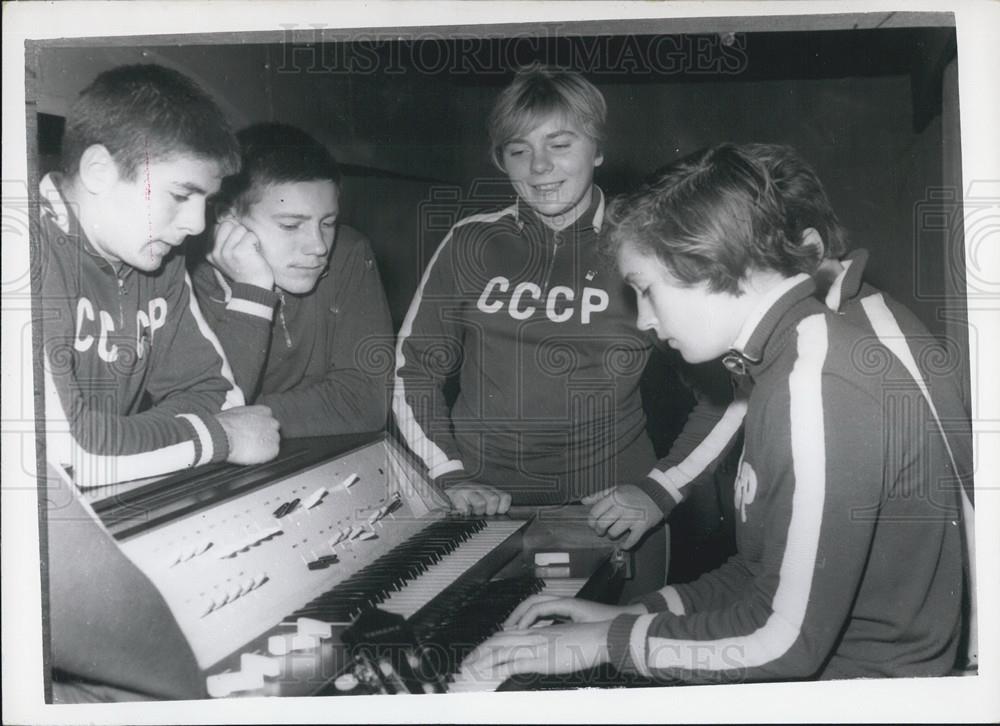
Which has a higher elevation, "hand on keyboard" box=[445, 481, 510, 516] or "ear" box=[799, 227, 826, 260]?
"ear" box=[799, 227, 826, 260]

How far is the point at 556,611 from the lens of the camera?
6.06ft

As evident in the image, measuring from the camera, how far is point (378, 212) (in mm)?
2049

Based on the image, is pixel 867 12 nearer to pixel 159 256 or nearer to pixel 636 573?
pixel 636 573

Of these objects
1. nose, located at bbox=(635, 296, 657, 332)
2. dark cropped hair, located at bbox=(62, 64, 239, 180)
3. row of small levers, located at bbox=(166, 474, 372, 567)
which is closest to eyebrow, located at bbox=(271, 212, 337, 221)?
dark cropped hair, located at bbox=(62, 64, 239, 180)

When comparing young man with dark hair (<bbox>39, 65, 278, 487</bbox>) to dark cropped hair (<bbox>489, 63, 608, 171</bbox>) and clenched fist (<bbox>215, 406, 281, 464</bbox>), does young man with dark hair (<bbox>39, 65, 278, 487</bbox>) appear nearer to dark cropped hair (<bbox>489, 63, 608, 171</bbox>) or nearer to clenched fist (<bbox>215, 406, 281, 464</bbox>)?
clenched fist (<bbox>215, 406, 281, 464</bbox>)

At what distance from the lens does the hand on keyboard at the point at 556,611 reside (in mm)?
1824

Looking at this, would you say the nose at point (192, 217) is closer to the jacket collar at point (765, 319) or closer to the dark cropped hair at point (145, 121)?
the dark cropped hair at point (145, 121)

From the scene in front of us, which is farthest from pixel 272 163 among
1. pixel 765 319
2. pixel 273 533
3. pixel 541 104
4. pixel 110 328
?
pixel 765 319

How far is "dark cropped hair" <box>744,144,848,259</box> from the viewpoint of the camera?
79.3 inches

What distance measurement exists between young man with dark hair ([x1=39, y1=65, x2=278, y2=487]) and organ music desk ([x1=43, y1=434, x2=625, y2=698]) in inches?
5.9

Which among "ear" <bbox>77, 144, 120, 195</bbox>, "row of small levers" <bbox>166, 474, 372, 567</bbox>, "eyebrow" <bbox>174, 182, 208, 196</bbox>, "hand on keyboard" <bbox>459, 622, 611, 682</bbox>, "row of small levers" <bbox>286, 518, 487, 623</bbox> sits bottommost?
"hand on keyboard" <bbox>459, 622, 611, 682</bbox>

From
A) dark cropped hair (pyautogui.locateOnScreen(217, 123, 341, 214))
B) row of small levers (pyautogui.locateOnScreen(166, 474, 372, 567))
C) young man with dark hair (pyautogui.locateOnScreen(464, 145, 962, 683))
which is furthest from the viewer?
dark cropped hair (pyautogui.locateOnScreen(217, 123, 341, 214))

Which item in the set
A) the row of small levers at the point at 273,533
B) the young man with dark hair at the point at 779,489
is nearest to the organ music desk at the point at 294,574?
the row of small levers at the point at 273,533

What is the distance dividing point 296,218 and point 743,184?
99 centimetres
